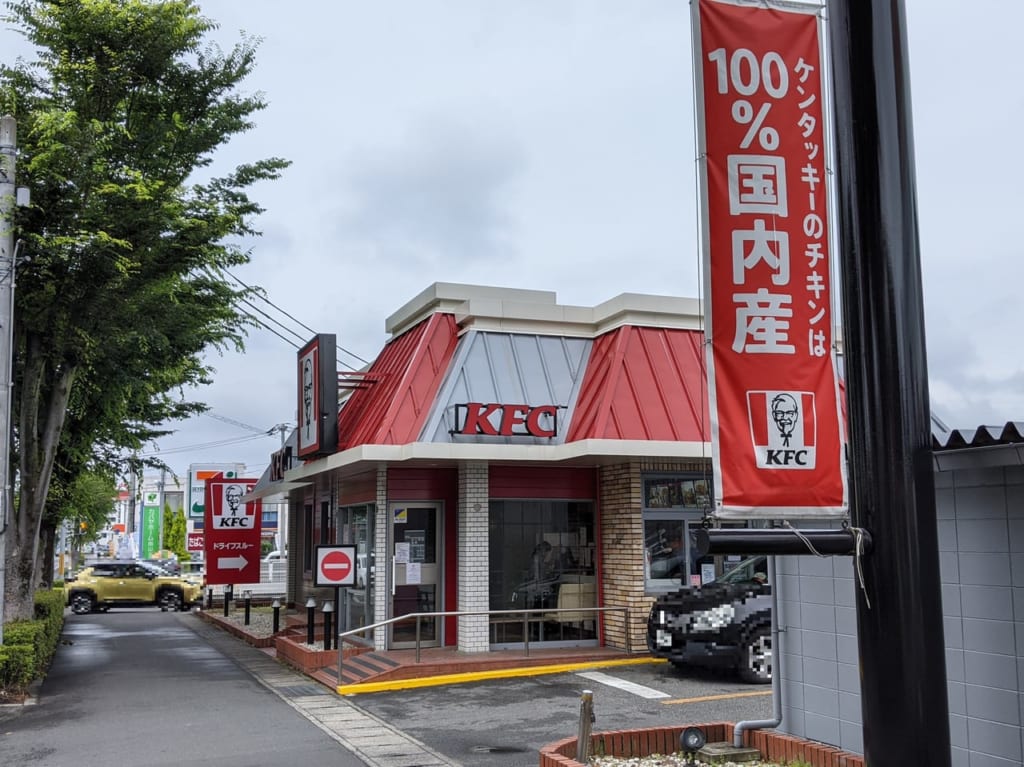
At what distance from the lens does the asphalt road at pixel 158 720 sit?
1016 cm

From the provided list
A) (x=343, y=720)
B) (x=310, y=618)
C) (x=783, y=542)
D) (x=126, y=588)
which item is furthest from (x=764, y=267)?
(x=126, y=588)

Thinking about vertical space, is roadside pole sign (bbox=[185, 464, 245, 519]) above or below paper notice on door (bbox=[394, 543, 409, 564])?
above

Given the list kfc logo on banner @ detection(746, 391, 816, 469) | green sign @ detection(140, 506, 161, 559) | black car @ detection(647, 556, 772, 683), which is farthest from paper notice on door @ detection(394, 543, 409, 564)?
green sign @ detection(140, 506, 161, 559)

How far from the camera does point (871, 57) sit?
4871 mm

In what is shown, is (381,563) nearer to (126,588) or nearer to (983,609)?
(983,609)

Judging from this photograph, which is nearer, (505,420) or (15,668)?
(15,668)

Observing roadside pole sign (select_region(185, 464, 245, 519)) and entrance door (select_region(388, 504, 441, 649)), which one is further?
Answer: roadside pole sign (select_region(185, 464, 245, 519))

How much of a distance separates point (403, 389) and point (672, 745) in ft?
29.5

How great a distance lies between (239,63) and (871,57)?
14.5 meters

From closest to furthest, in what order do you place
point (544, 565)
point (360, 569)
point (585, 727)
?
point (585, 727) < point (544, 565) < point (360, 569)

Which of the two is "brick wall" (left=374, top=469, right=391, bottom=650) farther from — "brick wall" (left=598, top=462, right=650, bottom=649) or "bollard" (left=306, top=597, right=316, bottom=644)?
"brick wall" (left=598, top=462, right=650, bottom=649)

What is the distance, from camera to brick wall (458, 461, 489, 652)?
16484 mm

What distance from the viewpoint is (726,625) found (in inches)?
543

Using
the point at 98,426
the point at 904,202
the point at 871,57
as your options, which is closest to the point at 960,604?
the point at 904,202
